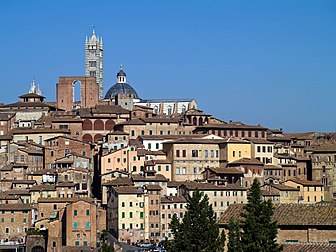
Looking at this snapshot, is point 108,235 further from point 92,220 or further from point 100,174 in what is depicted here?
point 100,174

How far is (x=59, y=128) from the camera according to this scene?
277 feet

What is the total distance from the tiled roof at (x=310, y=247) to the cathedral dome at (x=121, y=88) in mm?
84975

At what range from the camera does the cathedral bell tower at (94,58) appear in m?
139

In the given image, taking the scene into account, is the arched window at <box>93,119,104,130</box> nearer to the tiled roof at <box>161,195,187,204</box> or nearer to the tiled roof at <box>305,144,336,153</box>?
the tiled roof at <box>161,195,187,204</box>

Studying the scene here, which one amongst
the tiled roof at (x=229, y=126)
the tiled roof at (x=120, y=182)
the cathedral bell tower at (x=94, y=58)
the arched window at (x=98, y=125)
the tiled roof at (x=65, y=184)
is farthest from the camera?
the cathedral bell tower at (x=94, y=58)

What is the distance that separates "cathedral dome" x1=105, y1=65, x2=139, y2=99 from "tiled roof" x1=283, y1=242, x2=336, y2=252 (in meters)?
85.0

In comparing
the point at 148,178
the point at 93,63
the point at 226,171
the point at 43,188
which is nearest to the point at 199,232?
the point at 148,178

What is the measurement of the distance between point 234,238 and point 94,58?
108 meters

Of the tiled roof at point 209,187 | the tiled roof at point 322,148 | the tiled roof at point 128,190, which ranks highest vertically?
the tiled roof at point 322,148

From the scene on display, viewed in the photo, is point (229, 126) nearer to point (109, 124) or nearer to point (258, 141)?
point (258, 141)

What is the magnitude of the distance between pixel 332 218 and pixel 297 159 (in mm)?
47448

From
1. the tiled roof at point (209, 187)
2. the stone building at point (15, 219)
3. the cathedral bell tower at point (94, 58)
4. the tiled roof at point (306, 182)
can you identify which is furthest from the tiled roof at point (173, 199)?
the cathedral bell tower at point (94, 58)

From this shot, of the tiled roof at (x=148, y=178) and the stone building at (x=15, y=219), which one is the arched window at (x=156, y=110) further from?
the stone building at (x=15, y=219)

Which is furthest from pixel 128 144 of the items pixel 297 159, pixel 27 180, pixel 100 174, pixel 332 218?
pixel 332 218
